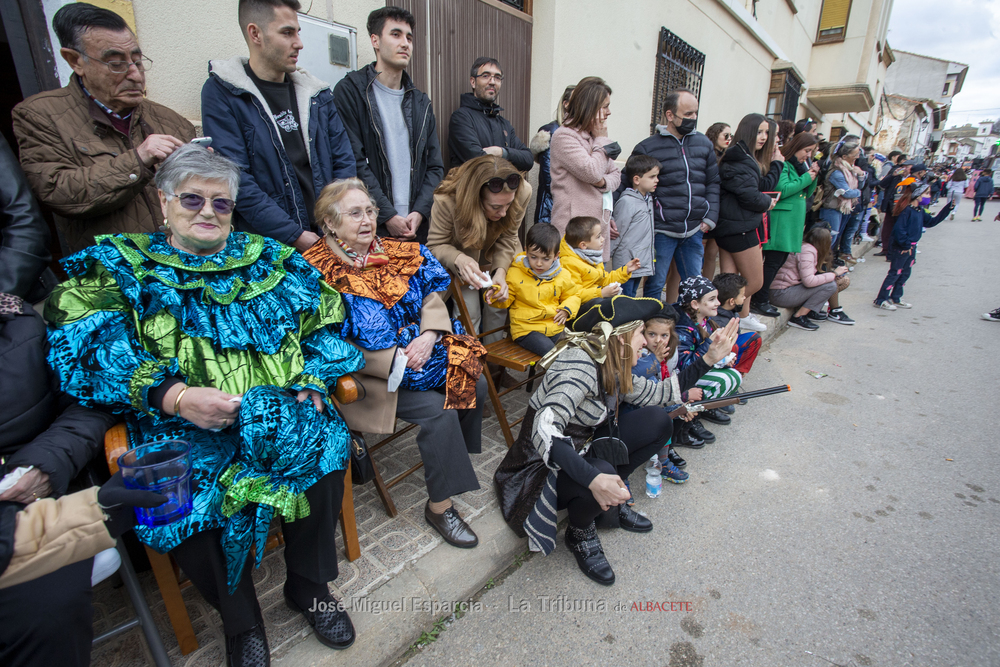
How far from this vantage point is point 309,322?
2.03 m

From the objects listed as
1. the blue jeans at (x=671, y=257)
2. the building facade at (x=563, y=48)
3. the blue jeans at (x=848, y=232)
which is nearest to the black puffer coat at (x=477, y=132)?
the building facade at (x=563, y=48)

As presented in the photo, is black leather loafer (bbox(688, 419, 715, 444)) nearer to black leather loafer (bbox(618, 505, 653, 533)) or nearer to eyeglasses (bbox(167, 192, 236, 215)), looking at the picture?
black leather loafer (bbox(618, 505, 653, 533))

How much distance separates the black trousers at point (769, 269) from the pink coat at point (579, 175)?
2.70 meters

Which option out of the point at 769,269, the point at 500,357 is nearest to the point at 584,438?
the point at 500,357

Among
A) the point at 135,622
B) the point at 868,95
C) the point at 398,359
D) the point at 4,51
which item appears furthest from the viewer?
the point at 868,95

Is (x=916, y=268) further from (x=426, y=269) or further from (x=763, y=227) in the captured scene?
(x=426, y=269)

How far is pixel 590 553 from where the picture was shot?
7.29 ft

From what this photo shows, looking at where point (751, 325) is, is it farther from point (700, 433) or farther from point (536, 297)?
point (536, 297)

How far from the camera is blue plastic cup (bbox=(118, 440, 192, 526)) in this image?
135 centimetres

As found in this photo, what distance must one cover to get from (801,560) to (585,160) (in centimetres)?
291

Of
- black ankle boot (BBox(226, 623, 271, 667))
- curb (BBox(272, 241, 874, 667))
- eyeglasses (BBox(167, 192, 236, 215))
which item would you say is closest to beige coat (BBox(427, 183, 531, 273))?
eyeglasses (BBox(167, 192, 236, 215))

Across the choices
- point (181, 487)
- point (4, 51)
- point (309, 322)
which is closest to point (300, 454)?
point (181, 487)

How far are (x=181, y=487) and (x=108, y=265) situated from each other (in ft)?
2.61

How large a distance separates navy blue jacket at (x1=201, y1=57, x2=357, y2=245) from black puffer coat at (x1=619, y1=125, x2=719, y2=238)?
2.73 meters
